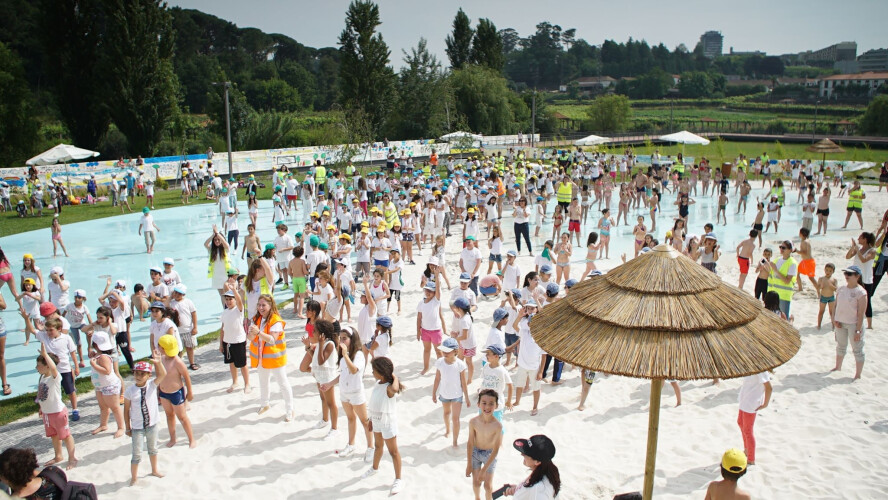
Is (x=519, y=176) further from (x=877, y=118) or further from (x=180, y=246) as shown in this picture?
(x=877, y=118)

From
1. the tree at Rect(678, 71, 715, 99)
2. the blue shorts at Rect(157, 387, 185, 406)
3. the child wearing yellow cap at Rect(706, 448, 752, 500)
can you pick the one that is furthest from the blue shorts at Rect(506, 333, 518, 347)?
the tree at Rect(678, 71, 715, 99)

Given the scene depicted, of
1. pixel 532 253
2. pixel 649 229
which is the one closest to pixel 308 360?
pixel 532 253

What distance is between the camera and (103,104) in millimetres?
34031

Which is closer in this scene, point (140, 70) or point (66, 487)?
point (66, 487)

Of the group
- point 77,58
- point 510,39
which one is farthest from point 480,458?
point 510,39

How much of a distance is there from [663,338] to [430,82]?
45687 mm

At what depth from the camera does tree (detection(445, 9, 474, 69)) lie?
63656 millimetres

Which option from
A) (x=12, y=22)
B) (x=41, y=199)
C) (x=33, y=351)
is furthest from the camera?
(x=12, y=22)

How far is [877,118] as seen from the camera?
55.4 meters

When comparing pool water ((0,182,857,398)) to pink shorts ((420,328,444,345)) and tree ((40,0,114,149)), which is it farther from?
tree ((40,0,114,149))

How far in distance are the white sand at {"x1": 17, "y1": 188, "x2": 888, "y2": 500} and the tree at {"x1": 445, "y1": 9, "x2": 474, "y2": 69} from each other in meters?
58.6

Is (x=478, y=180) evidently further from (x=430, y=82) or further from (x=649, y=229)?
(x=430, y=82)

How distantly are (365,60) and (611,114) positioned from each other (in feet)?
83.7

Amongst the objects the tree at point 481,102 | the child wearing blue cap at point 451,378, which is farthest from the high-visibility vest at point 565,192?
the tree at point 481,102
